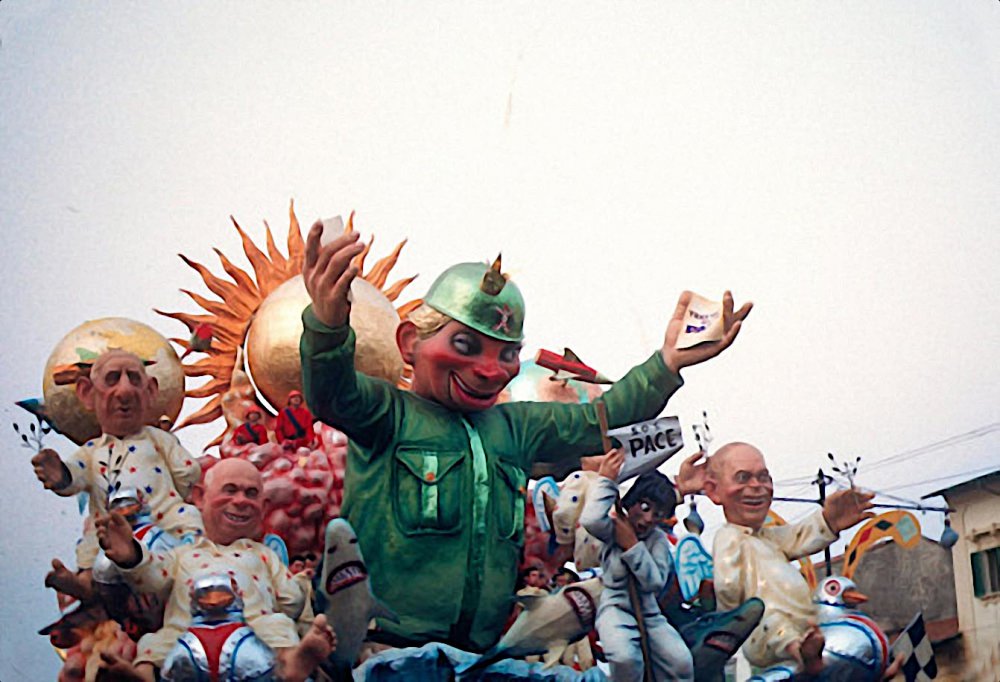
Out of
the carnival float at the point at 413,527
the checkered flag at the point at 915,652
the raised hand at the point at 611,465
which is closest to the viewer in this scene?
the carnival float at the point at 413,527

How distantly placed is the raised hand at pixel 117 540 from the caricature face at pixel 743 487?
1.73 metres

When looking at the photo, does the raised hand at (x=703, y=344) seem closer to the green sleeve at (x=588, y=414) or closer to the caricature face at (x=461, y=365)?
the green sleeve at (x=588, y=414)

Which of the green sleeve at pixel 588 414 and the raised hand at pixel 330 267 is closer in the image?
the raised hand at pixel 330 267

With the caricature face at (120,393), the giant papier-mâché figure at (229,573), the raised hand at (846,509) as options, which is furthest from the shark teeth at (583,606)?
the caricature face at (120,393)

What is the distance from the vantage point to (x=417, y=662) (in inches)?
213

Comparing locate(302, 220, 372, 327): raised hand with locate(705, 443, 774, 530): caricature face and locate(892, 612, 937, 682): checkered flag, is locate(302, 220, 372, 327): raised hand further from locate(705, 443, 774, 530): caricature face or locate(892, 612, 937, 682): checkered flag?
locate(892, 612, 937, 682): checkered flag

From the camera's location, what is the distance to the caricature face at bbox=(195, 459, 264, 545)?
5551mm

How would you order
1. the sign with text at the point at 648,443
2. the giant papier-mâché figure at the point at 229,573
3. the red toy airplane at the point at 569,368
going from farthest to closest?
the red toy airplane at the point at 569,368 < the sign with text at the point at 648,443 < the giant papier-mâché figure at the point at 229,573

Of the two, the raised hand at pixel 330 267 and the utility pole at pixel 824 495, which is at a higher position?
the raised hand at pixel 330 267

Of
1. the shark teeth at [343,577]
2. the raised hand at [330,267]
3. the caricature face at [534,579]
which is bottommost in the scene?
the caricature face at [534,579]

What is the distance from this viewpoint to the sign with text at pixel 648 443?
5711mm

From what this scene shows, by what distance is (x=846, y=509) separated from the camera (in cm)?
596

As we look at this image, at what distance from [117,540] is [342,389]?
2.31 ft

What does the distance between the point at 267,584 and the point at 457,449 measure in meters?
0.64
